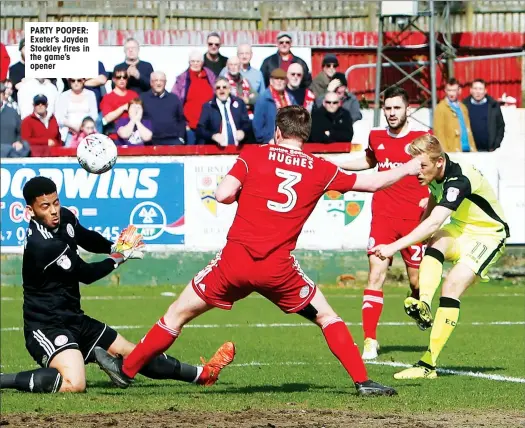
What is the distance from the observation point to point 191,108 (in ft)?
63.1

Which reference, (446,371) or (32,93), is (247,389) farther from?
(32,93)

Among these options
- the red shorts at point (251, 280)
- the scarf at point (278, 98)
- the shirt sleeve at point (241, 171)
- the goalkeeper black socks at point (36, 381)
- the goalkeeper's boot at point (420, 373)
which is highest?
the scarf at point (278, 98)

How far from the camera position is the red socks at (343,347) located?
28.5ft

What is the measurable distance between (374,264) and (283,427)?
482cm

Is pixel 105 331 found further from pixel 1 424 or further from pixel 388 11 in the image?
pixel 388 11

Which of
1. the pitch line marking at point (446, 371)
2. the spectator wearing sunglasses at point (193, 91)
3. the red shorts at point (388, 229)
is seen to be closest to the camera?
the pitch line marking at point (446, 371)

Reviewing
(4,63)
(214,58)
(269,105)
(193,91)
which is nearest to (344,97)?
(269,105)

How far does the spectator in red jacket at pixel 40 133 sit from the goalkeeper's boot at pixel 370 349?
8.51 metres

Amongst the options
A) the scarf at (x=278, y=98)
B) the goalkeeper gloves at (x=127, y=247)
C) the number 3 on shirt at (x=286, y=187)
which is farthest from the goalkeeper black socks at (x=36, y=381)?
the scarf at (x=278, y=98)

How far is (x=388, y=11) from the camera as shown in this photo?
2317cm

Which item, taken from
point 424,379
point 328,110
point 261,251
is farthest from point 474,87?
point 261,251

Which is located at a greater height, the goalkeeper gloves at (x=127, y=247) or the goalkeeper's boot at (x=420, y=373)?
the goalkeeper gloves at (x=127, y=247)

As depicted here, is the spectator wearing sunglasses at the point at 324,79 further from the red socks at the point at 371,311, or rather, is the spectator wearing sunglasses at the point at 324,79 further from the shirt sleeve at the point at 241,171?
the shirt sleeve at the point at 241,171

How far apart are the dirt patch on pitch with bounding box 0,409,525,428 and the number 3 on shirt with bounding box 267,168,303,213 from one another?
56.8 inches
